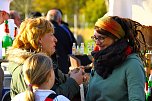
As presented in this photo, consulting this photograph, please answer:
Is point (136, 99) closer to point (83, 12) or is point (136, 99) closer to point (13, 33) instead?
point (13, 33)

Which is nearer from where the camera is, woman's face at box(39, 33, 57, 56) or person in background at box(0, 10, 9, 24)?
woman's face at box(39, 33, 57, 56)

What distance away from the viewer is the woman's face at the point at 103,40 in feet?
13.2

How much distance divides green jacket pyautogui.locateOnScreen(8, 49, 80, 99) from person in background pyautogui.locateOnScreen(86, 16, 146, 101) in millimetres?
156

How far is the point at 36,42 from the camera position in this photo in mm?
4184

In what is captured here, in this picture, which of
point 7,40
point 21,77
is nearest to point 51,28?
point 21,77

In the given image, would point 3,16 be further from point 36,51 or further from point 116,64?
point 116,64

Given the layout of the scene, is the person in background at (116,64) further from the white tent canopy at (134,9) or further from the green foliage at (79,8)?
the green foliage at (79,8)

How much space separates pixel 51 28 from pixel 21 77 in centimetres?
54

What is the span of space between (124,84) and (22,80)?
0.86m

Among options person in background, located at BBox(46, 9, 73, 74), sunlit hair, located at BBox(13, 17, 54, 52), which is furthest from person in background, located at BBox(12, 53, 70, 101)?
person in background, located at BBox(46, 9, 73, 74)

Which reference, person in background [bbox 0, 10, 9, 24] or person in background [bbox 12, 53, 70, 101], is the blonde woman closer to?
person in background [bbox 12, 53, 70, 101]

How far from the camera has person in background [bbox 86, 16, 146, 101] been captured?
3789 millimetres

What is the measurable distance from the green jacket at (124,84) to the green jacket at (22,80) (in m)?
0.21

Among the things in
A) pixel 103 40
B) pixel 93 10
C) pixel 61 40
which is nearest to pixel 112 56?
pixel 103 40
